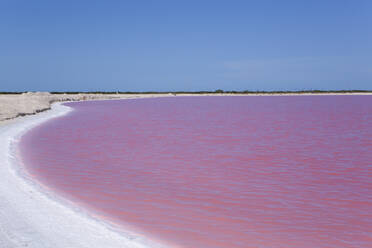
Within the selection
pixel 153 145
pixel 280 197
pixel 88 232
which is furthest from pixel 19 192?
pixel 153 145

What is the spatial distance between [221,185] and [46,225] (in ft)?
15.5

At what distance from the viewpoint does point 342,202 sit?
8797 millimetres

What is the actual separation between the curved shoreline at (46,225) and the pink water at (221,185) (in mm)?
600

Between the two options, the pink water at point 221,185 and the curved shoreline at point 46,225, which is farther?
the pink water at point 221,185

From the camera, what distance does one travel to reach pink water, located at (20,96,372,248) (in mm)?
6992

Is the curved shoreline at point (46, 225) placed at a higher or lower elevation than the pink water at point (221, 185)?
higher

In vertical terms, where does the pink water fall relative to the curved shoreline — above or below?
below

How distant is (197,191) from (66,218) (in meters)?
3.40

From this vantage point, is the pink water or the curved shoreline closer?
the curved shoreline

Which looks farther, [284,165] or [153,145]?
[153,145]

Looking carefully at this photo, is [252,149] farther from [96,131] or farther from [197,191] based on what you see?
[96,131]

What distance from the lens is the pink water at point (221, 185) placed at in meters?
6.99

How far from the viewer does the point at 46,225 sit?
6.67 metres

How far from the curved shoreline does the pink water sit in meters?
0.60
